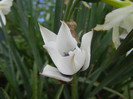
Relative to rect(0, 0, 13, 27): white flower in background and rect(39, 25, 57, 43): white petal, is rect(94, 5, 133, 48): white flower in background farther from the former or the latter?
rect(0, 0, 13, 27): white flower in background

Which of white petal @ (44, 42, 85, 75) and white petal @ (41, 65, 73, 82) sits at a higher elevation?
white petal @ (44, 42, 85, 75)

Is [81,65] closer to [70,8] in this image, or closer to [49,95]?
[70,8]

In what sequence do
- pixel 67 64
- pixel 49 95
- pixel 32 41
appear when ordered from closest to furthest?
1. pixel 67 64
2. pixel 32 41
3. pixel 49 95

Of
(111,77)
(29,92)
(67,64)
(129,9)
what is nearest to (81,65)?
(67,64)

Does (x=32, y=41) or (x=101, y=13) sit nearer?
(x=32, y=41)

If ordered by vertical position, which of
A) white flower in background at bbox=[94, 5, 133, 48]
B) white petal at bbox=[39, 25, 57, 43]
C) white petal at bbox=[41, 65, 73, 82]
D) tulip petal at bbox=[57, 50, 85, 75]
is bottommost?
white petal at bbox=[41, 65, 73, 82]

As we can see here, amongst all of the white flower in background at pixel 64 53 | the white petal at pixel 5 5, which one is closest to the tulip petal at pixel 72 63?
the white flower in background at pixel 64 53

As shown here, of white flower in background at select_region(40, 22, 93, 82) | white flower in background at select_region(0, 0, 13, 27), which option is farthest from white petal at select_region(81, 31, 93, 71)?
white flower in background at select_region(0, 0, 13, 27)

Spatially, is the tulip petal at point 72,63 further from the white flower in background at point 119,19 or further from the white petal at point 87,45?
the white flower in background at point 119,19
